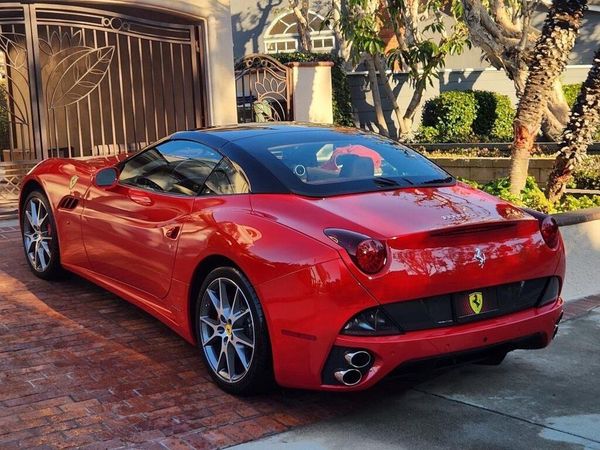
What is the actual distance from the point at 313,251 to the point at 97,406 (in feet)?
5.01

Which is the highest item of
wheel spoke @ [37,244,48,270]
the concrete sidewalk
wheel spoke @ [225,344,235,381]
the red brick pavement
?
wheel spoke @ [37,244,48,270]

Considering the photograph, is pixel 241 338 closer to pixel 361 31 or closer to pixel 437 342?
pixel 437 342

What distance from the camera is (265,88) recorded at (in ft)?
44.8

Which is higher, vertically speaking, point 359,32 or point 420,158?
point 359,32

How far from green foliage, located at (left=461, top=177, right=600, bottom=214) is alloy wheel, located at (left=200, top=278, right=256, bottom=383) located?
15.5 feet

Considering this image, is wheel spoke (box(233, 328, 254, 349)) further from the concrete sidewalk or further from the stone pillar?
the stone pillar

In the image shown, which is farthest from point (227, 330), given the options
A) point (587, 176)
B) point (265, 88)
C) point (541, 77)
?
point (265, 88)

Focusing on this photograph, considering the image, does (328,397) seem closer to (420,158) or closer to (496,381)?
(496,381)

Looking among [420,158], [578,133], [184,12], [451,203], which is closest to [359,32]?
[184,12]

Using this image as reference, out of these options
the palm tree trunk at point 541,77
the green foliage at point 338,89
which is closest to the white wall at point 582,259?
the palm tree trunk at point 541,77

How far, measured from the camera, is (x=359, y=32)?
50.6 feet

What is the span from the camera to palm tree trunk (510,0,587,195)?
8.61 meters

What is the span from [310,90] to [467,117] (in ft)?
15.6

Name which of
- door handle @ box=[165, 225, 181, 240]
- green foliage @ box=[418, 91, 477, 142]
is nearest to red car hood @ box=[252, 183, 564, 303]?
door handle @ box=[165, 225, 181, 240]
